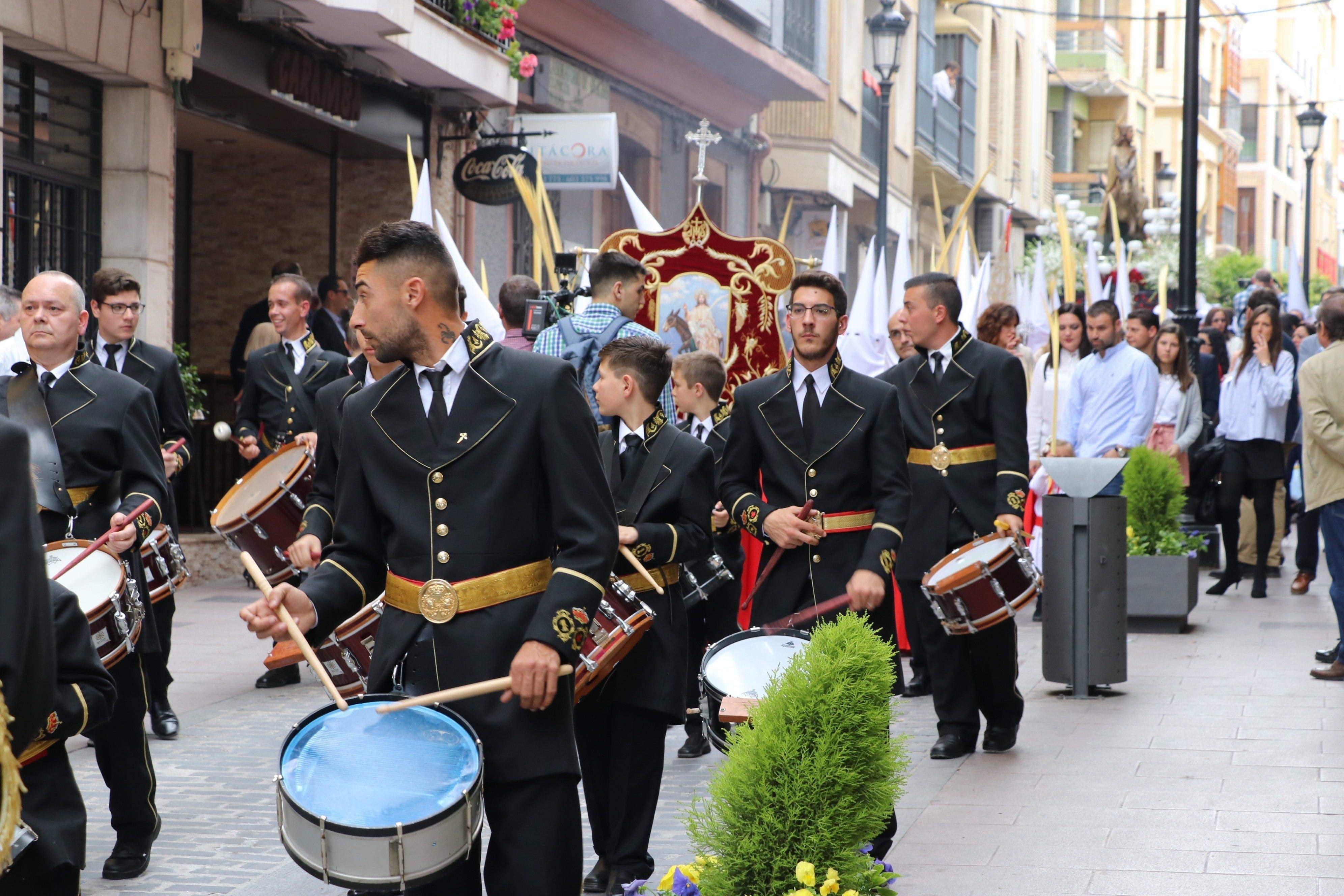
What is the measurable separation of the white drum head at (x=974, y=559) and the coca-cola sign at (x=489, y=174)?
9873mm

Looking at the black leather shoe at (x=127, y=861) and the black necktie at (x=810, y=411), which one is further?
the black necktie at (x=810, y=411)

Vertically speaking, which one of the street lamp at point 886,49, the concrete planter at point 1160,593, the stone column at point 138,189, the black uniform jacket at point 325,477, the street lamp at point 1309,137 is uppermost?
the street lamp at point 1309,137

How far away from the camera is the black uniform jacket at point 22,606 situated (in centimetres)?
254

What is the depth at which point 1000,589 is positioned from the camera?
696cm

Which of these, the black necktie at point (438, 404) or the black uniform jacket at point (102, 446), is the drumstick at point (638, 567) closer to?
the black necktie at point (438, 404)

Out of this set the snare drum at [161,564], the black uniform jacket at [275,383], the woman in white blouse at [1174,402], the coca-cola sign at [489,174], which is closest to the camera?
the snare drum at [161,564]

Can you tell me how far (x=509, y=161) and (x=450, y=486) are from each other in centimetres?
1252

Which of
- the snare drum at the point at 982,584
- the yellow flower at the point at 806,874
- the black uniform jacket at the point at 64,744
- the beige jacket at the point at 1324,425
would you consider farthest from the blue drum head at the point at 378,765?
the beige jacket at the point at 1324,425

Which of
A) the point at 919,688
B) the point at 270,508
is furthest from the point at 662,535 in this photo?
the point at 919,688

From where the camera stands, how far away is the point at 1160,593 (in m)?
11.4

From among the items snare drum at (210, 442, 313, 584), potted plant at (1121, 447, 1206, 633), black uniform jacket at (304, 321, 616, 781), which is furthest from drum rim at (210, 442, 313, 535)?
potted plant at (1121, 447, 1206, 633)

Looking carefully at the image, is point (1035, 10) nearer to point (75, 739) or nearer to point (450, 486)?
point (75, 739)

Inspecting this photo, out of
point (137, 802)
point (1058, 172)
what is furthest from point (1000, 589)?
point (1058, 172)

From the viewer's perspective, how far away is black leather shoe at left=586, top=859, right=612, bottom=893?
17.6ft
